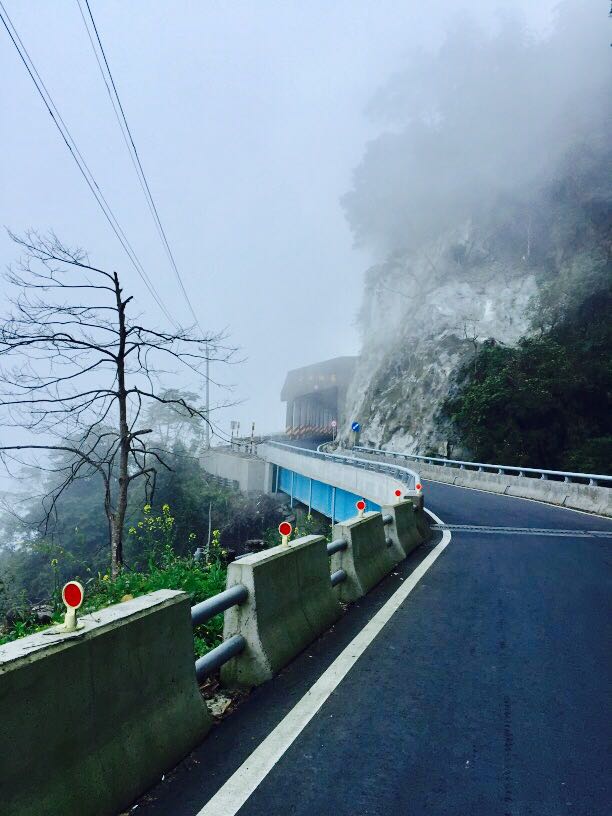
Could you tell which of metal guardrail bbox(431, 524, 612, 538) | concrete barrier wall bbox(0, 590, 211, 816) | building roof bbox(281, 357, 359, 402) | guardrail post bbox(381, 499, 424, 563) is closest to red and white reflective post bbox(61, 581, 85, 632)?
concrete barrier wall bbox(0, 590, 211, 816)

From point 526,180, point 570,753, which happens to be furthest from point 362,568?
point 526,180

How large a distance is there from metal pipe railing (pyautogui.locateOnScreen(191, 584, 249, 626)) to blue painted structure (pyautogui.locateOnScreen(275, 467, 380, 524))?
1756cm

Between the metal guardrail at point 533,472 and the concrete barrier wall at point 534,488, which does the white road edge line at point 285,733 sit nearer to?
the concrete barrier wall at point 534,488

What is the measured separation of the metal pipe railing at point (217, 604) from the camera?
3.93 metres

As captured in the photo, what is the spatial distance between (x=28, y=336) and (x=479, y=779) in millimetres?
12447

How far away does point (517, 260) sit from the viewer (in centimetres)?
5031

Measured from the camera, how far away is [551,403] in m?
32.2

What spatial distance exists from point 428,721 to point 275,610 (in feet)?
5.01

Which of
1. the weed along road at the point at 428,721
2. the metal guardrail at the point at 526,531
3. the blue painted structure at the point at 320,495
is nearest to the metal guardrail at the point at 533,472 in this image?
the metal guardrail at the point at 526,531

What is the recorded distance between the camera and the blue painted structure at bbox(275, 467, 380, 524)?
25.8 m

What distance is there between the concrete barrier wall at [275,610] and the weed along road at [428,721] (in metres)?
0.16

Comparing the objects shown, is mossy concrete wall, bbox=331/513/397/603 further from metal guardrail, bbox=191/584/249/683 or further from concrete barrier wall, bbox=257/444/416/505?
concrete barrier wall, bbox=257/444/416/505

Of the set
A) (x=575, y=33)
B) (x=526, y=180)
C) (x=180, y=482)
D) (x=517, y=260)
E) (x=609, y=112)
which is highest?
(x=575, y=33)

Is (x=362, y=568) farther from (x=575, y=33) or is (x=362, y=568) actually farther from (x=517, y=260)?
(x=575, y=33)
